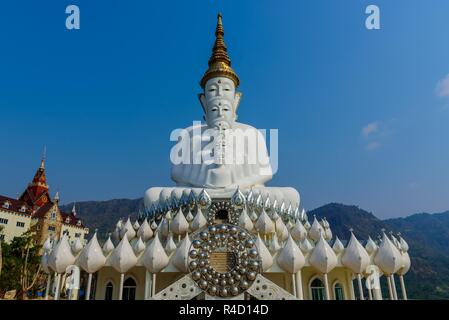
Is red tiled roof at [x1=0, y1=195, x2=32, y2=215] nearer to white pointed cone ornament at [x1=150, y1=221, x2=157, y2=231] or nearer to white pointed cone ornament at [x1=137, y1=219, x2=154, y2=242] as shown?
white pointed cone ornament at [x1=150, y1=221, x2=157, y2=231]

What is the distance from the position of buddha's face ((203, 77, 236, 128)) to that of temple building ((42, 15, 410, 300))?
0.08m

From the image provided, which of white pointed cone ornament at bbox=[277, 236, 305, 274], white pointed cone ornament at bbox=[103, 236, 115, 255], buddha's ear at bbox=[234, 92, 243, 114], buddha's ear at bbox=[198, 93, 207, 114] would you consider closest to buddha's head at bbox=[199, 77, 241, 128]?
buddha's ear at bbox=[198, 93, 207, 114]

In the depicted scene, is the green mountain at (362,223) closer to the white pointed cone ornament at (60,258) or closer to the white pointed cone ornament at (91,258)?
the white pointed cone ornament at (91,258)

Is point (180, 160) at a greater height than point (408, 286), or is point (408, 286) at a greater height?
point (180, 160)

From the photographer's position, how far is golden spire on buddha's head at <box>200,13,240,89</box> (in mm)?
23891

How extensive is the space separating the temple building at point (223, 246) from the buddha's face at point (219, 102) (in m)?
0.08

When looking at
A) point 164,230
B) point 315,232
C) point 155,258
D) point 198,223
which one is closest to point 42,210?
point 164,230

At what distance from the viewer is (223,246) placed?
990 cm

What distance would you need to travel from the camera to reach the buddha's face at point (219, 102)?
23.2 m

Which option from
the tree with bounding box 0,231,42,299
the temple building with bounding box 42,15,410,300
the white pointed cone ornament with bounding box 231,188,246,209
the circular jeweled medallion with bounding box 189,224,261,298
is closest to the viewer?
the circular jeweled medallion with bounding box 189,224,261,298
